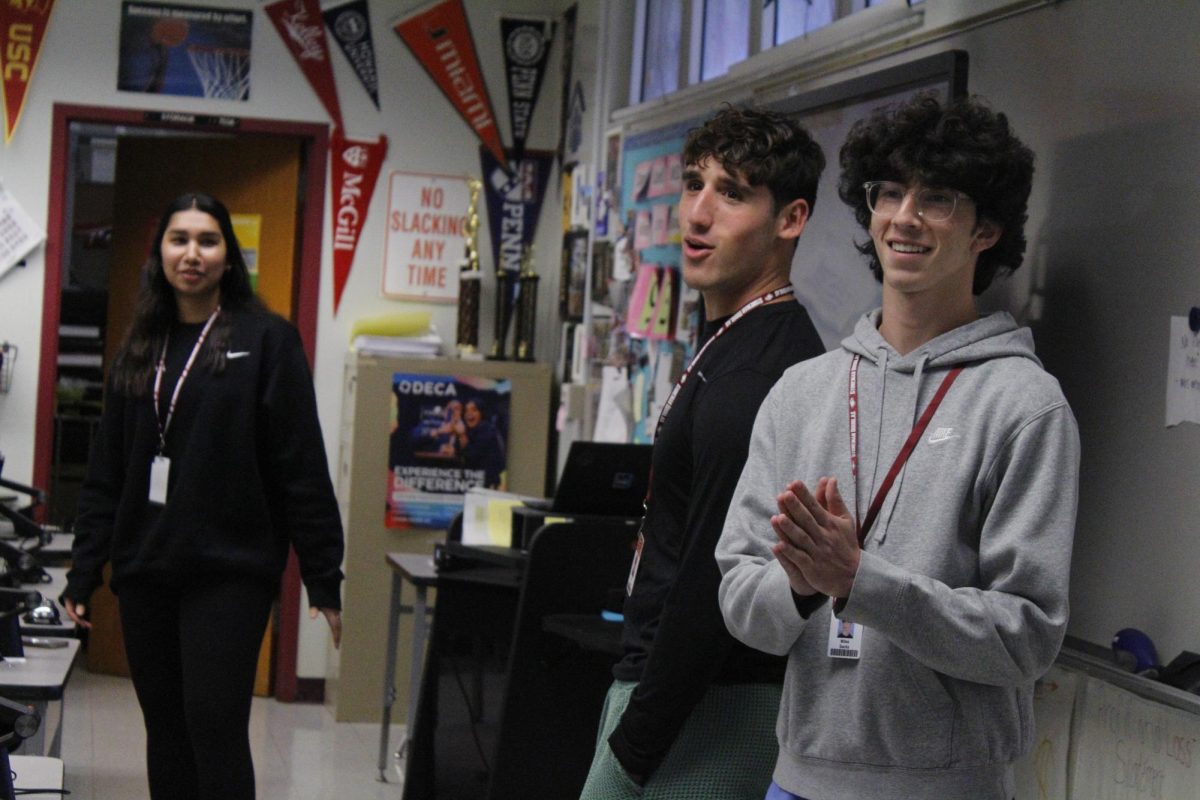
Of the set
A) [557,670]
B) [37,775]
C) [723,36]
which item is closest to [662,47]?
[723,36]

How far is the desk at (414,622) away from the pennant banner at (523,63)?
2.03 metres

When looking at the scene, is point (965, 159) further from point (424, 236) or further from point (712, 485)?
point (424, 236)

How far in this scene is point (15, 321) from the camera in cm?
574

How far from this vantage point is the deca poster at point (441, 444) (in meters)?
5.73

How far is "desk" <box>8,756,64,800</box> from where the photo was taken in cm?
229

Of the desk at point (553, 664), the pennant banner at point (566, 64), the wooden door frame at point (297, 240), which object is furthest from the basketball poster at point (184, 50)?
the desk at point (553, 664)

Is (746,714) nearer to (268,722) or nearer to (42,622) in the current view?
(42,622)

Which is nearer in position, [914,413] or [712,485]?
[914,413]

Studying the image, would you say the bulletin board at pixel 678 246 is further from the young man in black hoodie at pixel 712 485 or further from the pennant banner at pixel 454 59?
the pennant banner at pixel 454 59

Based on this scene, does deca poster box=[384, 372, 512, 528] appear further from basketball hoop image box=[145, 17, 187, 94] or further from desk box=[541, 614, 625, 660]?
desk box=[541, 614, 625, 660]

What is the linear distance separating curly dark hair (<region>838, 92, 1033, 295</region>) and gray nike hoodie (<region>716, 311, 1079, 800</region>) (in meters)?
0.12

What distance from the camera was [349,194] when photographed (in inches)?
237

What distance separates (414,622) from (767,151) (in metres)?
3.02

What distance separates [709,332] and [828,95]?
1.06 m
